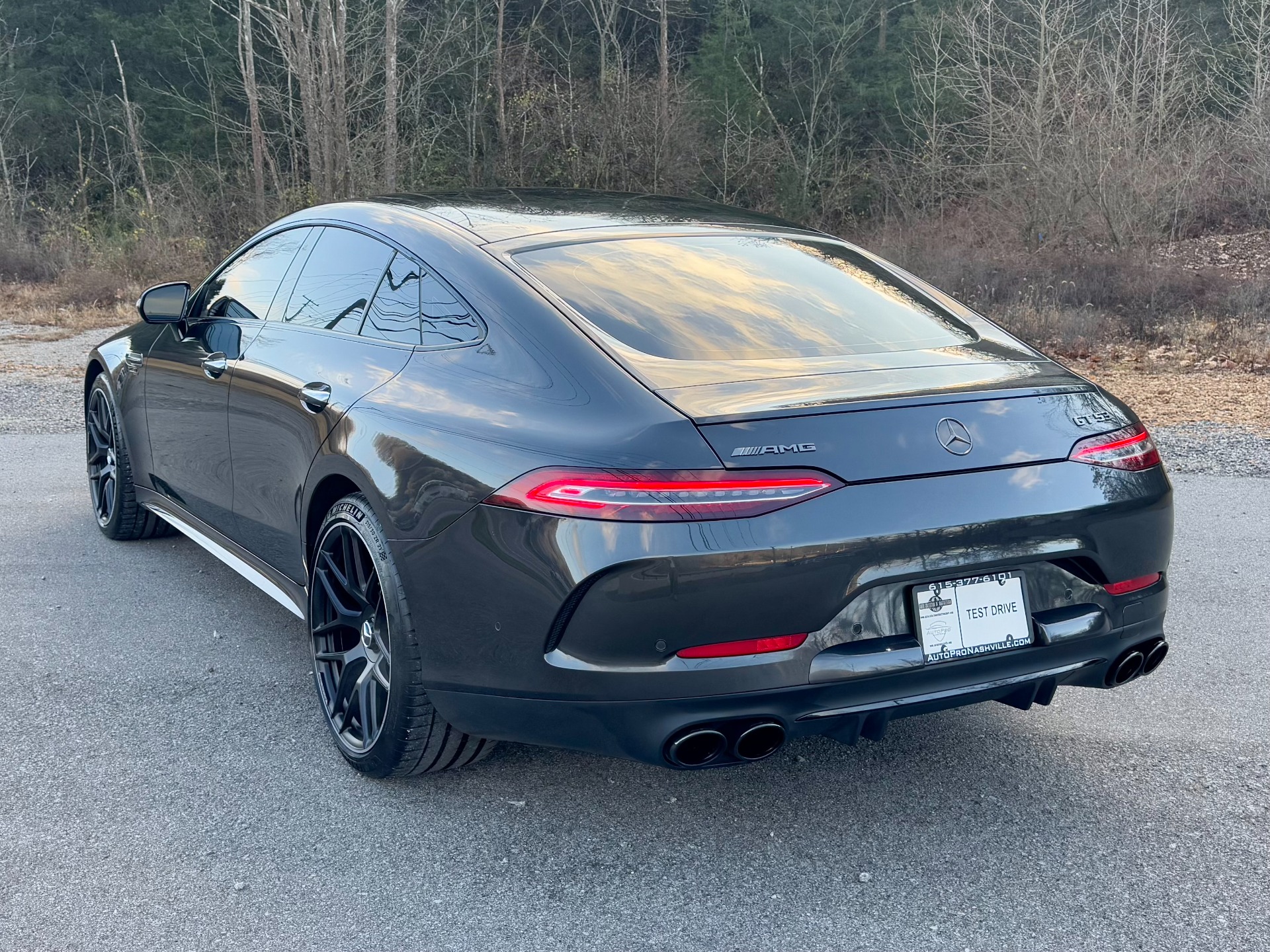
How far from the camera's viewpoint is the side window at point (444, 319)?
10.3 feet

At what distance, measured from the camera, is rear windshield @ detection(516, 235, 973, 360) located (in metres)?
3.04

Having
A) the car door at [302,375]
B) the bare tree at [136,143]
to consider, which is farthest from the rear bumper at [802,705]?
the bare tree at [136,143]

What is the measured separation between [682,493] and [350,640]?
1397 millimetres

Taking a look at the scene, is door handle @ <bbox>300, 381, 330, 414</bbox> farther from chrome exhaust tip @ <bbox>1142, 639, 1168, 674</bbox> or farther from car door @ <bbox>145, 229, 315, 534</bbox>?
chrome exhaust tip @ <bbox>1142, 639, 1168, 674</bbox>

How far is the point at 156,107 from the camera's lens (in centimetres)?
3300

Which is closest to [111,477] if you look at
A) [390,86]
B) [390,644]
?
[390,644]

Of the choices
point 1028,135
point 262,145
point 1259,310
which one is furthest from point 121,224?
point 1259,310

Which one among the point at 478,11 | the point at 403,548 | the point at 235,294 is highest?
the point at 478,11

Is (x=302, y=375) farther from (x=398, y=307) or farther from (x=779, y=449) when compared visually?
(x=779, y=449)

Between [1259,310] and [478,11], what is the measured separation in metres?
22.5

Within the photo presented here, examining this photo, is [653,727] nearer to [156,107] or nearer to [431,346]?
[431,346]

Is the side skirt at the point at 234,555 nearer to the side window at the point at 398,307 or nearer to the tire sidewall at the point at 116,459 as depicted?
the tire sidewall at the point at 116,459

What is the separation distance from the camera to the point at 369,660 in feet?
10.6

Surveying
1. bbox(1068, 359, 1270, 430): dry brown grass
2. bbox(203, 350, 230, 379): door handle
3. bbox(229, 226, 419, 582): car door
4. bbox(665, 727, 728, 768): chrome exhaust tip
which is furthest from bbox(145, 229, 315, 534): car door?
bbox(1068, 359, 1270, 430): dry brown grass
